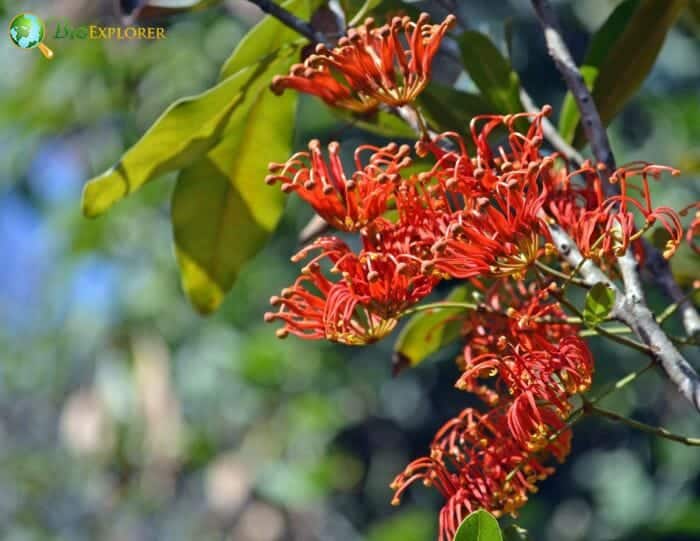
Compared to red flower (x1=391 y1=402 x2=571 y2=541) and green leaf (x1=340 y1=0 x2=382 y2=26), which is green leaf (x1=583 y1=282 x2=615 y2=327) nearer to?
red flower (x1=391 y1=402 x2=571 y2=541)

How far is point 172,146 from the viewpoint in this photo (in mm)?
1076

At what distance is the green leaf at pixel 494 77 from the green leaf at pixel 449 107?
0.13 ft

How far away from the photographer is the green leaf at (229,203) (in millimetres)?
1193

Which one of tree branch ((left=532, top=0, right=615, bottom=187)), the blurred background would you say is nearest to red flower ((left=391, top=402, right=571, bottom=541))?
tree branch ((left=532, top=0, right=615, bottom=187))

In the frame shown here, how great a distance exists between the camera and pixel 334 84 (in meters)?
0.96

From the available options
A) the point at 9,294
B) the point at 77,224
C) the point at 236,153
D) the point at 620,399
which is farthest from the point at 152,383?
the point at 9,294

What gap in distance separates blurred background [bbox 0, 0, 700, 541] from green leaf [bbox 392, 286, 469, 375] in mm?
Result: 2116

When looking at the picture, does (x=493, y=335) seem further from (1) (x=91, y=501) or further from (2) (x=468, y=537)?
(1) (x=91, y=501)

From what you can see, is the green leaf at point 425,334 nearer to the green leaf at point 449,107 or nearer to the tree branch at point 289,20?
the green leaf at point 449,107

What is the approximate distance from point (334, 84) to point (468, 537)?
41 centimetres

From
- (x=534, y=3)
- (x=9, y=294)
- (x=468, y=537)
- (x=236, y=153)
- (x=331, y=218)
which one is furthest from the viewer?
(x=9, y=294)

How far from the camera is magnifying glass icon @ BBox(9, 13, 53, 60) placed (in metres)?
1.53

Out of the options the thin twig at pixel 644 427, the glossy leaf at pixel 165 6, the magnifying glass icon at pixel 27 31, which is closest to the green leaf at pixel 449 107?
the glossy leaf at pixel 165 6

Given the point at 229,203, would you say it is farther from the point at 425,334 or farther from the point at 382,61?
the point at 382,61
